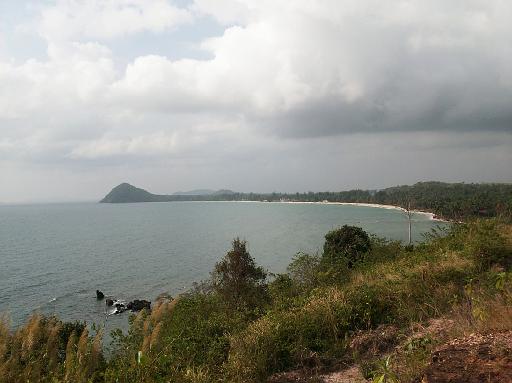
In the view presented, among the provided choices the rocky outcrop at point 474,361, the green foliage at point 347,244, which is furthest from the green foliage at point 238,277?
the rocky outcrop at point 474,361

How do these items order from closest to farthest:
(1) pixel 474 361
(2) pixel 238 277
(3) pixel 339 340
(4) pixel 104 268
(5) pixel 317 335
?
(1) pixel 474 361
(3) pixel 339 340
(5) pixel 317 335
(2) pixel 238 277
(4) pixel 104 268

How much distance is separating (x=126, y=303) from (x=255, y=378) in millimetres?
37395

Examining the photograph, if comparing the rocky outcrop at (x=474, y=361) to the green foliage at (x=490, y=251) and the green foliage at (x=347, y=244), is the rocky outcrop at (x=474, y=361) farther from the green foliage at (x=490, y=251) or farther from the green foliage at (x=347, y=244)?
the green foliage at (x=347, y=244)

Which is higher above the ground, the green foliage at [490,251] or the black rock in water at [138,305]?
the green foliage at [490,251]

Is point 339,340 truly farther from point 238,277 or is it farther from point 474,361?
point 238,277

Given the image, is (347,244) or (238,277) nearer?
(238,277)

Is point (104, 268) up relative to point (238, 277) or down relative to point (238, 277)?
down

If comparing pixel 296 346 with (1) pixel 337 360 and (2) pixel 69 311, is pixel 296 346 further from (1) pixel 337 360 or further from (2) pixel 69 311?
(2) pixel 69 311

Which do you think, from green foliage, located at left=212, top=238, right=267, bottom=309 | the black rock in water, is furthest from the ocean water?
green foliage, located at left=212, top=238, right=267, bottom=309

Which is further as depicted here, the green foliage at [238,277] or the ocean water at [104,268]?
the ocean water at [104,268]

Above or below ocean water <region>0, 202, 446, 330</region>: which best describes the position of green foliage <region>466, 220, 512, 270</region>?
above

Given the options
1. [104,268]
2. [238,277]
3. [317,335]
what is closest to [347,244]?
[238,277]

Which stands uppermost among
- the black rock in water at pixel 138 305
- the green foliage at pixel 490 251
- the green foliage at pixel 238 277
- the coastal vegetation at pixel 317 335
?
the green foliage at pixel 490 251

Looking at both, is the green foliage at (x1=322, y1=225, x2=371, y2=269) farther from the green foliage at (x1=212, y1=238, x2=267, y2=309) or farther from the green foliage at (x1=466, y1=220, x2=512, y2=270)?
the green foliage at (x1=466, y1=220, x2=512, y2=270)
